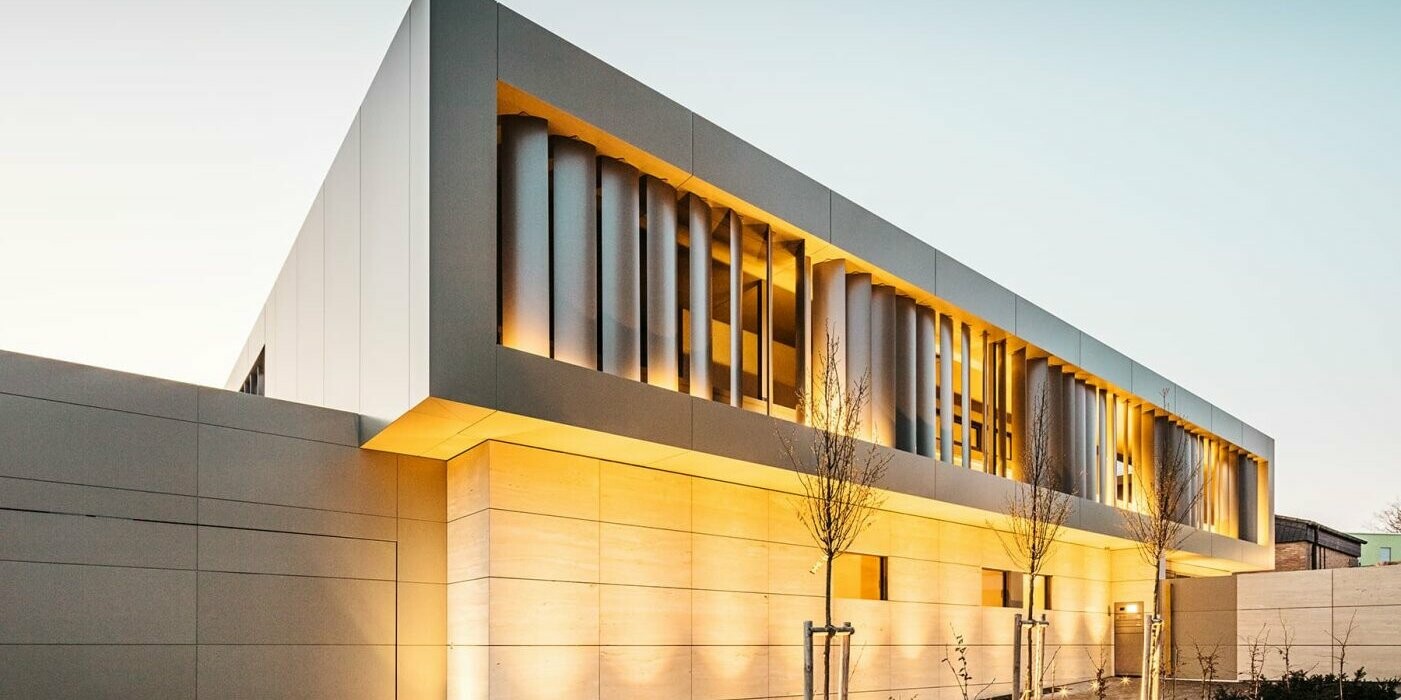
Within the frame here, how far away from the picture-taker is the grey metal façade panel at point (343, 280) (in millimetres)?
14711

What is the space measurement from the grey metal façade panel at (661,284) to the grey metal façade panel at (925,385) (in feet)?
21.1

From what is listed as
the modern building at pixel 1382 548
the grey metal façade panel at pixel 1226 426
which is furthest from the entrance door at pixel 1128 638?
the modern building at pixel 1382 548

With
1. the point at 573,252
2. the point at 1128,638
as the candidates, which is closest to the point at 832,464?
the point at 573,252

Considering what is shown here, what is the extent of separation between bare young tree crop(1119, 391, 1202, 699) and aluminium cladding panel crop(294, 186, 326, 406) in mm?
15163

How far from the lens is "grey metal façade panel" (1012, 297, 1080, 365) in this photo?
23.1m

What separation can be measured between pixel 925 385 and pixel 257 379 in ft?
51.5

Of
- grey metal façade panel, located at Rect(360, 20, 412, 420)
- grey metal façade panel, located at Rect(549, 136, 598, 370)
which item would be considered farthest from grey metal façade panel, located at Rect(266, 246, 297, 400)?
grey metal façade panel, located at Rect(549, 136, 598, 370)

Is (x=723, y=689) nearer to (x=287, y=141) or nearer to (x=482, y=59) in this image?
(x=482, y=59)

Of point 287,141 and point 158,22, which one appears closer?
point 158,22

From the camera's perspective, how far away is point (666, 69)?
83.2m

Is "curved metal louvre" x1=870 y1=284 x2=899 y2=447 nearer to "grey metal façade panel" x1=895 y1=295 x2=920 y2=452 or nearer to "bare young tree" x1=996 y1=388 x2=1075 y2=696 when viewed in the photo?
"grey metal façade panel" x1=895 y1=295 x2=920 y2=452

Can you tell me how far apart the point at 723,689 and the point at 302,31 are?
14.7 meters

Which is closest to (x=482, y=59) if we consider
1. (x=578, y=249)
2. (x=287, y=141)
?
(x=578, y=249)

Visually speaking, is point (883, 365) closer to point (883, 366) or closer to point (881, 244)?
point (883, 366)
